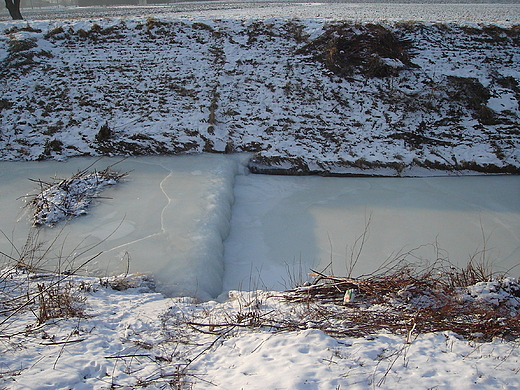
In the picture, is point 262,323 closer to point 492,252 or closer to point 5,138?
point 492,252

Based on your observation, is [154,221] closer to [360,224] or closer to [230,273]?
[230,273]

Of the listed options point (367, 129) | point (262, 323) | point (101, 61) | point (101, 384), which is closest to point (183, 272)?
point (262, 323)

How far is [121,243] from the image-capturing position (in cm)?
553

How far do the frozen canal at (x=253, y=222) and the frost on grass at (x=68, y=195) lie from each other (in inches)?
7.6

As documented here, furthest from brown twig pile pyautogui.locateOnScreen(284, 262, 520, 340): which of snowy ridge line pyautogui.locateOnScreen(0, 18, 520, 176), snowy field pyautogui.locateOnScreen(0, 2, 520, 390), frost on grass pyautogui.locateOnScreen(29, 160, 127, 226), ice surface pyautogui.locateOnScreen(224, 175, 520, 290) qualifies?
snowy ridge line pyautogui.locateOnScreen(0, 18, 520, 176)

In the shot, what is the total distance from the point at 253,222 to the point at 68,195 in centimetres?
346

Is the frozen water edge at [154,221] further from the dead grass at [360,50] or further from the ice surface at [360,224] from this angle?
the dead grass at [360,50]

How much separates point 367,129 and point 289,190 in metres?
2.99

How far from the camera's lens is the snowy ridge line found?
339 inches

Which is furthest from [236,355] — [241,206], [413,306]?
[241,206]

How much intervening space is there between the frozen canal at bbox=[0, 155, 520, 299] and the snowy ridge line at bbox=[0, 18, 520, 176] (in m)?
0.64

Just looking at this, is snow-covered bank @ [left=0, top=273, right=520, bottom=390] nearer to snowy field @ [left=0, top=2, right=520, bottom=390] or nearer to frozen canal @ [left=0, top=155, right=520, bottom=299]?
snowy field @ [left=0, top=2, right=520, bottom=390]

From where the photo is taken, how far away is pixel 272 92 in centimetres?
978

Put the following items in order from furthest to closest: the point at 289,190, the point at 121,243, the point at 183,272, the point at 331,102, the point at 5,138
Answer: the point at 331,102 < the point at 5,138 < the point at 289,190 < the point at 121,243 < the point at 183,272
